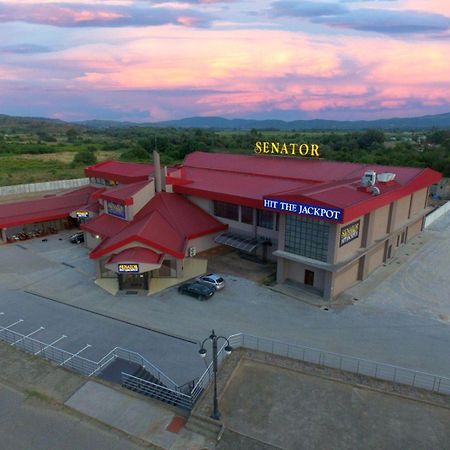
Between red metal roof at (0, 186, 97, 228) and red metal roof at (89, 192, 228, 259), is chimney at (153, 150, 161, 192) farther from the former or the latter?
red metal roof at (0, 186, 97, 228)

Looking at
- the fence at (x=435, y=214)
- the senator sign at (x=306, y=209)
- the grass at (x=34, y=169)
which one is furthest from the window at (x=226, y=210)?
the grass at (x=34, y=169)

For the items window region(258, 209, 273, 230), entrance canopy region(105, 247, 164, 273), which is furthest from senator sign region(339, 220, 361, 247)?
entrance canopy region(105, 247, 164, 273)

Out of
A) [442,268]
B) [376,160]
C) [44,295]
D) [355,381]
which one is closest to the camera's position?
[355,381]

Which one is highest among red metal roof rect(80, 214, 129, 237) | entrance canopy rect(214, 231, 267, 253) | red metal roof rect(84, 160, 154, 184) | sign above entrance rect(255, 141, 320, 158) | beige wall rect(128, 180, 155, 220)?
sign above entrance rect(255, 141, 320, 158)

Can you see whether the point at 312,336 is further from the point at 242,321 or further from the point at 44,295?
the point at 44,295

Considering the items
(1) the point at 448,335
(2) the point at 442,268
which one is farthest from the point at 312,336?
(2) the point at 442,268

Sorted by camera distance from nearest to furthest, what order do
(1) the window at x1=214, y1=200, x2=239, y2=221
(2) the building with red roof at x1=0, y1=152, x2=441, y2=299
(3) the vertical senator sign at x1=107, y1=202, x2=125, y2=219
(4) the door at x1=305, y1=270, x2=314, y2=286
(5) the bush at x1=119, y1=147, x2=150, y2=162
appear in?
(2) the building with red roof at x1=0, y1=152, x2=441, y2=299, (4) the door at x1=305, y1=270, x2=314, y2=286, (3) the vertical senator sign at x1=107, y1=202, x2=125, y2=219, (1) the window at x1=214, y1=200, x2=239, y2=221, (5) the bush at x1=119, y1=147, x2=150, y2=162

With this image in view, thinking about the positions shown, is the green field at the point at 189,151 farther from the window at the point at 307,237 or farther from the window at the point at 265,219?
the window at the point at 307,237
